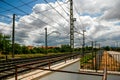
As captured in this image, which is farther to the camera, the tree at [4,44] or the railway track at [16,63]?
the tree at [4,44]

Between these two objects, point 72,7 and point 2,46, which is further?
point 2,46

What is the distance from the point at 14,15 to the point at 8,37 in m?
38.1

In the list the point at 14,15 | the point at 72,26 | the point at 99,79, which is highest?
the point at 14,15

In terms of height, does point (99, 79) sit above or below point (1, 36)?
below

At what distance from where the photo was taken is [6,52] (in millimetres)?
65750

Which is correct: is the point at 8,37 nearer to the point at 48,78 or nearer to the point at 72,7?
the point at 72,7

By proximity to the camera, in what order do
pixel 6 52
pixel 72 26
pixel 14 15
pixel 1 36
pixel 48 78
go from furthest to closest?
pixel 1 36 → pixel 6 52 → pixel 14 15 → pixel 72 26 → pixel 48 78

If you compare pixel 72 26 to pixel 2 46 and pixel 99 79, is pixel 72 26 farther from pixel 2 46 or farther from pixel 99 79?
pixel 2 46

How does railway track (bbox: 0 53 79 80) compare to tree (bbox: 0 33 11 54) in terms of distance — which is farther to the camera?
tree (bbox: 0 33 11 54)

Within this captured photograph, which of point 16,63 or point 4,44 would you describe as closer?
point 16,63

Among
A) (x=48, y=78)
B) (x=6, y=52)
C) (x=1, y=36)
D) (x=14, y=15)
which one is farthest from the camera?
(x=1, y=36)

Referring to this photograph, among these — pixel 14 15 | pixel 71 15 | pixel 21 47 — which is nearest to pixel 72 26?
pixel 71 15

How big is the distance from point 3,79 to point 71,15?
1798 cm

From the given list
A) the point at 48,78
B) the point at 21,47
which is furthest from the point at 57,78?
the point at 21,47
